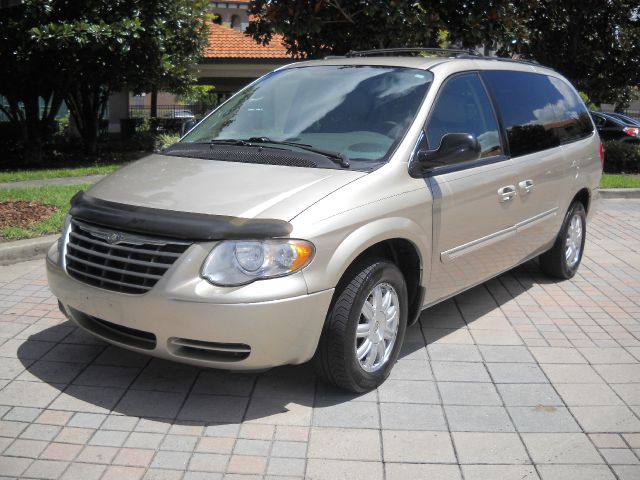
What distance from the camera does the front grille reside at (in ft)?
12.5

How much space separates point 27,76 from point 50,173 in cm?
300

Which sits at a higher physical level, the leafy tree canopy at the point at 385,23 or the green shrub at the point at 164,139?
the leafy tree canopy at the point at 385,23

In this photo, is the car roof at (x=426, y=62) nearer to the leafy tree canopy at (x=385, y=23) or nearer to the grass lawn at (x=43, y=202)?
the grass lawn at (x=43, y=202)

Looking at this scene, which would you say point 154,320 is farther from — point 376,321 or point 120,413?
point 376,321

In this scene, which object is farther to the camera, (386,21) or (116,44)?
(116,44)

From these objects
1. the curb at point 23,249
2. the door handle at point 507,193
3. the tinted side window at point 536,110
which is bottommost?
the curb at point 23,249

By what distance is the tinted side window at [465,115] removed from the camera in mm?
4887

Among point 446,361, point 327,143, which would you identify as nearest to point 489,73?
point 327,143

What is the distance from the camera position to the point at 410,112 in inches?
187

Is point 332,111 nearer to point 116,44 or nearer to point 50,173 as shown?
point 50,173

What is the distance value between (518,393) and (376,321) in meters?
0.96

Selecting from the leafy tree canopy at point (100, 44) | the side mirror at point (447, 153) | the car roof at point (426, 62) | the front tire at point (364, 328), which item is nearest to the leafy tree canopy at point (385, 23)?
the leafy tree canopy at point (100, 44)

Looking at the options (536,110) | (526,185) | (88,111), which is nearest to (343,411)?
(526,185)

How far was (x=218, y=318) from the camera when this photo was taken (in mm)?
3674
